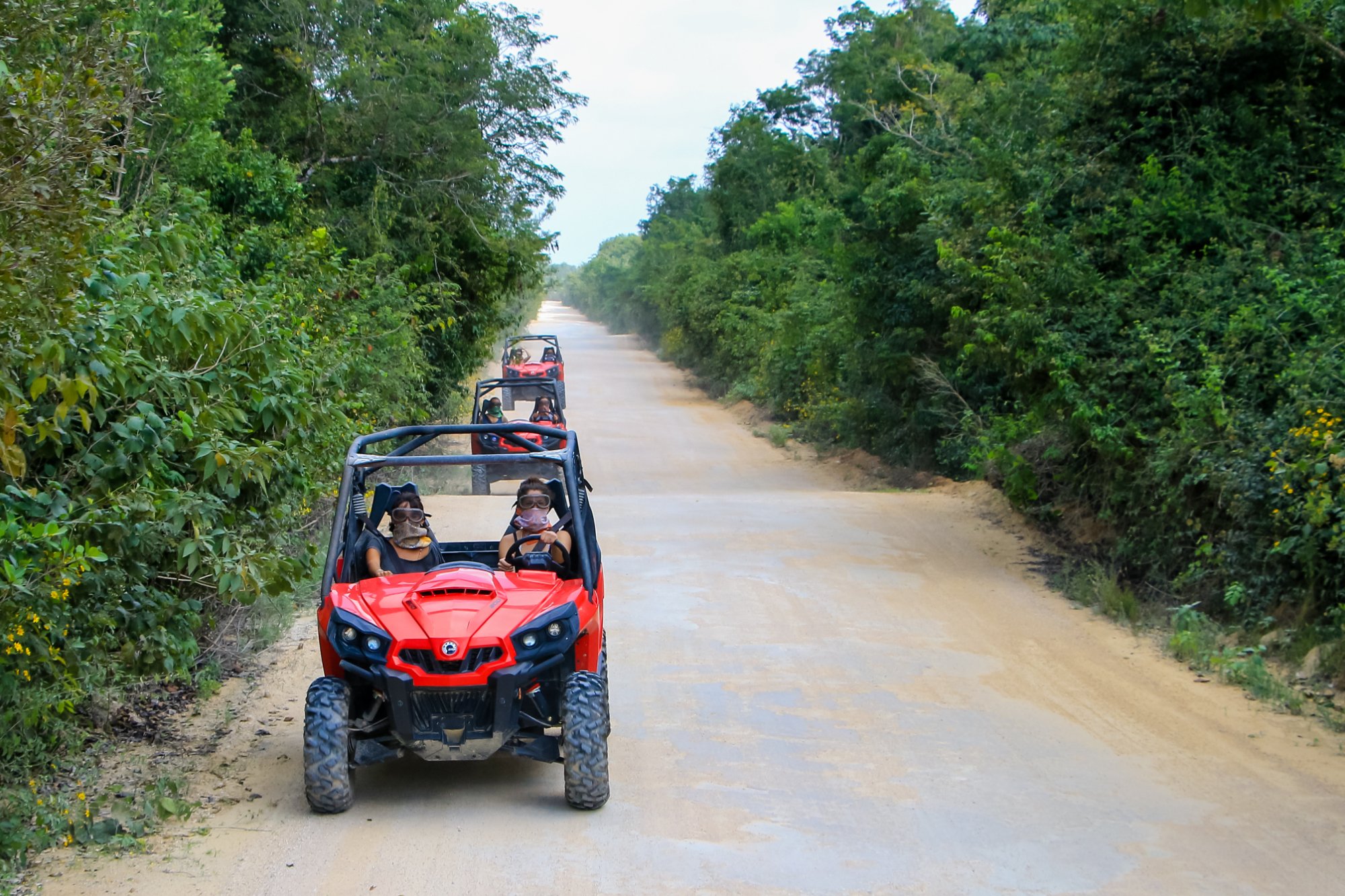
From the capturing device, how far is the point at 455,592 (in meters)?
5.97

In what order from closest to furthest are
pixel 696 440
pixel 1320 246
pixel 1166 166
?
pixel 1320 246 → pixel 1166 166 → pixel 696 440

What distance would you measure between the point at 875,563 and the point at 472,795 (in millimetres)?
7358

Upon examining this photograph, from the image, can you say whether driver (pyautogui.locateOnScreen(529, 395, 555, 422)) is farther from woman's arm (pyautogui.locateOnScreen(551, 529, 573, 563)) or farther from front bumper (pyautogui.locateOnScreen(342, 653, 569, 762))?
front bumper (pyautogui.locateOnScreen(342, 653, 569, 762))

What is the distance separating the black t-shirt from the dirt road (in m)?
1.02

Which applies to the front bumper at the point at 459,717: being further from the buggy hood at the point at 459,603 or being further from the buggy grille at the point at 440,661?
the buggy hood at the point at 459,603

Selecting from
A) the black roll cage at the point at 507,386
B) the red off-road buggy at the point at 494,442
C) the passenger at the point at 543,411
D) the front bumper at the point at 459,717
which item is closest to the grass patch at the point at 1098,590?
the red off-road buggy at the point at 494,442

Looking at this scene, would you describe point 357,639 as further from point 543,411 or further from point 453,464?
point 543,411

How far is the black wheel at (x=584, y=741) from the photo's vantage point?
5793 mm

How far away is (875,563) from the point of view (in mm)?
12891

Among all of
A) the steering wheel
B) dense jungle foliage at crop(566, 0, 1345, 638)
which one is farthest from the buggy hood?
dense jungle foliage at crop(566, 0, 1345, 638)

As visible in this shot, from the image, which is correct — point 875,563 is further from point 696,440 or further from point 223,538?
point 696,440

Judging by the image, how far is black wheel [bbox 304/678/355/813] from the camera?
18.6 ft

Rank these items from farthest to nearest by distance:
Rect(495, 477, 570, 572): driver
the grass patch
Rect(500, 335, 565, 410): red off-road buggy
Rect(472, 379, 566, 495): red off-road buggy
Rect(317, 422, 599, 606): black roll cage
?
Rect(500, 335, 565, 410): red off-road buggy < Rect(472, 379, 566, 495): red off-road buggy < the grass patch < Rect(495, 477, 570, 572): driver < Rect(317, 422, 599, 606): black roll cage

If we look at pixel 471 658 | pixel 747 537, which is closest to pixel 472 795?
pixel 471 658
